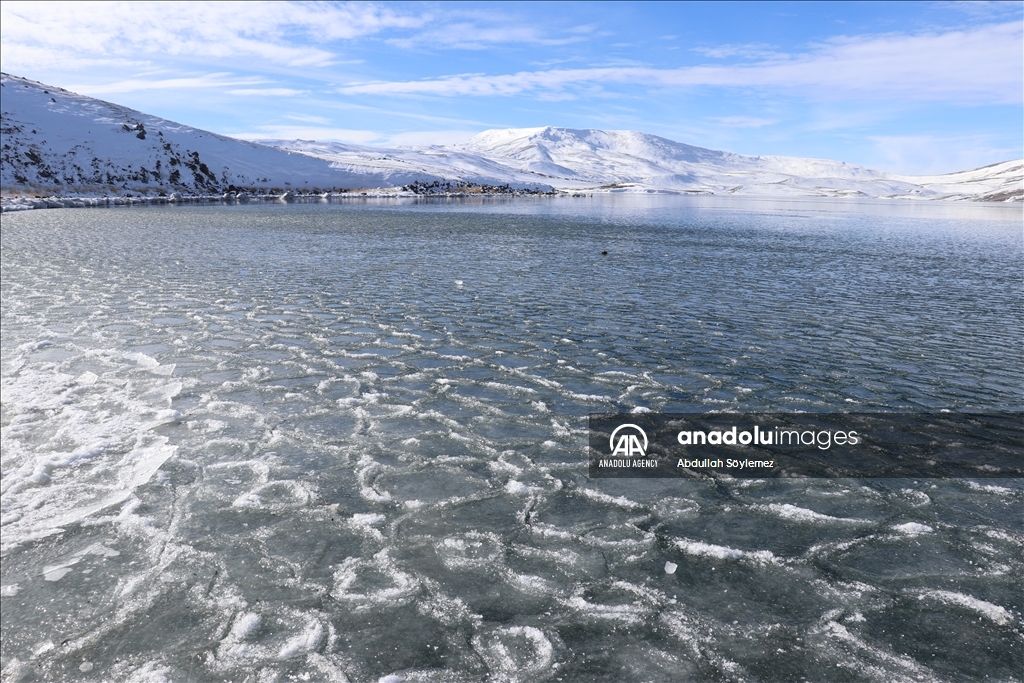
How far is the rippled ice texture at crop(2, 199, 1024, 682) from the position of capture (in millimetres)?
5598

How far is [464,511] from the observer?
25.9ft

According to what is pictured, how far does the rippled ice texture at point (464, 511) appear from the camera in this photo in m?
5.60

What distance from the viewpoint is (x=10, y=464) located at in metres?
8.79

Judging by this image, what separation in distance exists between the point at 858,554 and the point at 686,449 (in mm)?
3099

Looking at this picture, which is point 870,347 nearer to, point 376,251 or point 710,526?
point 710,526
